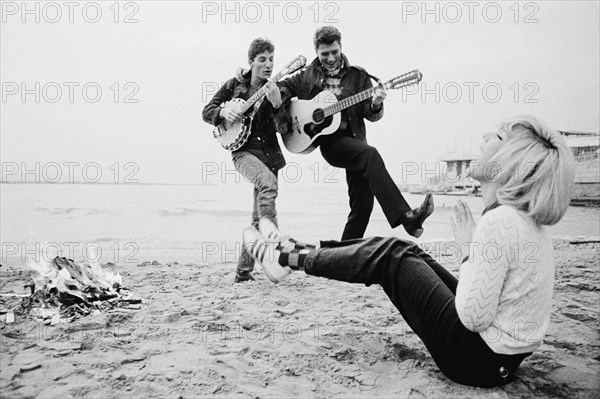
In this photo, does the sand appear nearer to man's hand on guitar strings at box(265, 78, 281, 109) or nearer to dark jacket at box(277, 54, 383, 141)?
dark jacket at box(277, 54, 383, 141)

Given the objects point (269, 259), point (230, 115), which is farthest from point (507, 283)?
point (230, 115)

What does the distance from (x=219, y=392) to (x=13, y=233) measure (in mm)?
7445

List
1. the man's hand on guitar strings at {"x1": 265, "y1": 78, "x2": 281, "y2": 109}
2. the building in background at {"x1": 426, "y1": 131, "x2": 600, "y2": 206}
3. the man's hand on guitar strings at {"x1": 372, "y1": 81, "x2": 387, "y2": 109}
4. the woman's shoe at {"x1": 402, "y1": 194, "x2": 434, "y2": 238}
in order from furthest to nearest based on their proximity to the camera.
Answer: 1. the building in background at {"x1": 426, "y1": 131, "x2": 600, "y2": 206}
2. the man's hand on guitar strings at {"x1": 265, "y1": 78, "x2": 281, "y2": 109}
3. the man's hand on guitar strings at {"x1": 372, "y1": 81, "x2": 387, "y2": 109}
4. the woman's shoe at {"x1": 402, "y1": 194, "x2": 434, "y2": 238}

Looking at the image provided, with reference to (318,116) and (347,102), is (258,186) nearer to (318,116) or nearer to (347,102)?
(318,116)

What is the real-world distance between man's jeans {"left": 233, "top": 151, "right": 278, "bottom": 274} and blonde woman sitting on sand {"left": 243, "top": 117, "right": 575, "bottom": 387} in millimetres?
1485

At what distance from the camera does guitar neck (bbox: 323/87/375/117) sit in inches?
119

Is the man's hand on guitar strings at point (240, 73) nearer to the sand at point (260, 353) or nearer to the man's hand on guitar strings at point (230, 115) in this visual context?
the man's hand on guitar strings at point (230, 115)

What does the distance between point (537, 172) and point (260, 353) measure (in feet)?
3.96

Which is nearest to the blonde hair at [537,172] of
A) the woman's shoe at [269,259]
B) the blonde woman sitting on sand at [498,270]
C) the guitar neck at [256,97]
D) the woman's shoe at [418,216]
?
the blonde woman sitting on sand at [498,270]

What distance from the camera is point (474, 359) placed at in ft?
5.07

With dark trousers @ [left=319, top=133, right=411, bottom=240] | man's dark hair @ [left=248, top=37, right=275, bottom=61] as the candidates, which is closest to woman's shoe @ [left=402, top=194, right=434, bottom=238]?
dark trousers @ [left=319, top=133, right=411, bottom=240]

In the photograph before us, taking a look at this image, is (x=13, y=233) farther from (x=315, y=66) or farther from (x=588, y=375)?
(x=588, y=375)

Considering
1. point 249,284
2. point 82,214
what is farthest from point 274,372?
point 82,214

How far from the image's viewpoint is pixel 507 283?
1.44 metres
